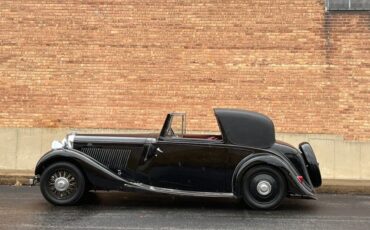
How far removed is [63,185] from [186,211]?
1.87 metres

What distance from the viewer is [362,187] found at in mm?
10500

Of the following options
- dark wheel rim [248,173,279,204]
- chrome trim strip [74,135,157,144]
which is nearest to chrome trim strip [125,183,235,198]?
dark wheel rim [248,173,279,204]

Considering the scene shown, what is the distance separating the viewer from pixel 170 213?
25.6 ft

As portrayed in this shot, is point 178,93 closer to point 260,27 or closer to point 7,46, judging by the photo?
point 260,27

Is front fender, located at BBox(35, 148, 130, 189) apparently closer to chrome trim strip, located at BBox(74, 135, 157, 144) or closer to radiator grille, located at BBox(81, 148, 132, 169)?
radiator grille, located at BBox(81, 148, 132, 169)

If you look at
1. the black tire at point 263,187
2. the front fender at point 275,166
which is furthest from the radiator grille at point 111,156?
the black tire at point 263,187

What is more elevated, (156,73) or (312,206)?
(156,73)

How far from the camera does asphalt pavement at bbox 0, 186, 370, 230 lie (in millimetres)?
6980

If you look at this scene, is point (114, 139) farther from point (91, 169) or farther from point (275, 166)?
point (275, 166)

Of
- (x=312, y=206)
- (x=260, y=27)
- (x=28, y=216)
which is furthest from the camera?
(x=260, y=27)

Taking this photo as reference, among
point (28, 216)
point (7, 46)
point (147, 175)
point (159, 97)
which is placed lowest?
point (28, 216)

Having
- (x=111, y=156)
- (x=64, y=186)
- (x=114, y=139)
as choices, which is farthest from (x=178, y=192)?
(x=64, y=186)

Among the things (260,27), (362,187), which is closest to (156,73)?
(260,27)

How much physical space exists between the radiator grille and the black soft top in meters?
1.49
